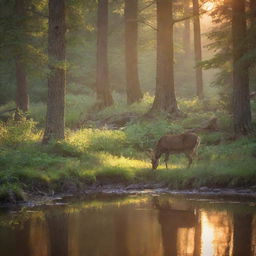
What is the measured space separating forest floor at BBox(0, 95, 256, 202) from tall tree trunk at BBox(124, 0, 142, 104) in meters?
6.14

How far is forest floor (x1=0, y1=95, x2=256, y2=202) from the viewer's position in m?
16.4

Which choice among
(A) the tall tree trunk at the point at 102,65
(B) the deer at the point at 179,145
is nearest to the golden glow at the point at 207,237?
(B) the deer at the point at 179,145

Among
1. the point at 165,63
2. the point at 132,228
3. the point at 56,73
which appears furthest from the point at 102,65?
the point at 132,228

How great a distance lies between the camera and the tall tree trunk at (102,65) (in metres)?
31.4

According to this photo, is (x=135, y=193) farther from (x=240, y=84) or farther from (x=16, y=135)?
(x=240, y=84)

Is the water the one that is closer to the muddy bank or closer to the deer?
the muddy bank

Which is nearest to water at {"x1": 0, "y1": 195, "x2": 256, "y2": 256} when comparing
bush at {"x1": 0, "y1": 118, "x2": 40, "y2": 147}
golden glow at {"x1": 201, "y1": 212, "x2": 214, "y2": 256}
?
golden glow at {"x1": 201, "y1": 212, "x2": 214, "y2": 256}

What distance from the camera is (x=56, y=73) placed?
2103 cm

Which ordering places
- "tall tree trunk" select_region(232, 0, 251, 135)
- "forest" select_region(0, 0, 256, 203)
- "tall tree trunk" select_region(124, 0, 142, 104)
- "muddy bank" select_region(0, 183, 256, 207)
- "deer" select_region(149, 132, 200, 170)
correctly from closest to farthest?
"muddy bank" select_region(0, 183, 256, 207), "forest" select_region(0, 0, 256, 203), "deer" select_region(149, 132, 200, 170), "tall tree trunk" select_region(232, 0, 251, 135), "tall tree trunk" select_region(124, 0, 142, 104)

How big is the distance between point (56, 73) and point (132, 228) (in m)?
10.1

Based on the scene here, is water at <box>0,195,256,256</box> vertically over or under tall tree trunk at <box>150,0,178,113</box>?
under

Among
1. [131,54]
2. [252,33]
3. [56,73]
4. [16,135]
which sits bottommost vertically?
[16,135]

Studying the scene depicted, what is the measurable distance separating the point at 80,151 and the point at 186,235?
8.57 metres

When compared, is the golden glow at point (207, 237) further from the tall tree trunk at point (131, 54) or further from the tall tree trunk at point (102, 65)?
the tall tree trunk at point (102, 65)
